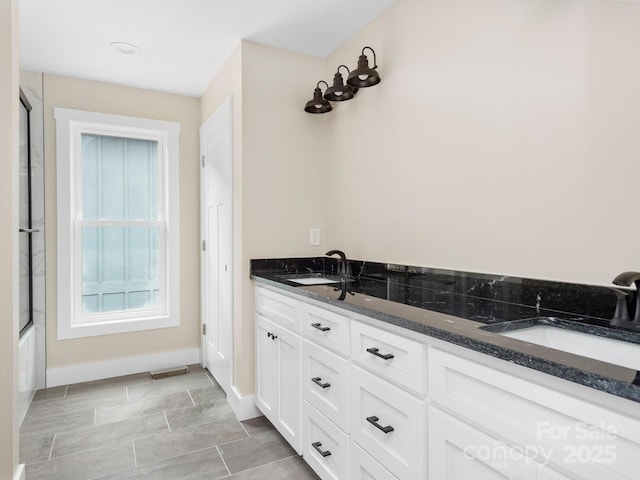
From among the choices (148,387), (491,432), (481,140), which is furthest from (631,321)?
(148,387)

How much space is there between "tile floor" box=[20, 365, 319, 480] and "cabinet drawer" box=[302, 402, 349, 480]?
21 cm

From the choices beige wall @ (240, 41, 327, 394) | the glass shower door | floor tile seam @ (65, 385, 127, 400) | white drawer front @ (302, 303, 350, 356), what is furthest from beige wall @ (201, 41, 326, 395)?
the glass shower door

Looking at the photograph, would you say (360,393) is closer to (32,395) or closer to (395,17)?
(395,17)

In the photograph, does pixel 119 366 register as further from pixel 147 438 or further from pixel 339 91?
pixel 339 91

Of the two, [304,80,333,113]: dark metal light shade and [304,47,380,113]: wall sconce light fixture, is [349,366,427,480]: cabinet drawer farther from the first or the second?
[304,80,333,113]: dark metal light shade

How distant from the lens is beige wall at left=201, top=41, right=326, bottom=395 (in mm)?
2471

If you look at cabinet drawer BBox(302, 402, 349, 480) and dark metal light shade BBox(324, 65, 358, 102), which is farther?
dark metal light shade BBox(324, 65, 358, 102)

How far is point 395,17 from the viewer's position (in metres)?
2.12

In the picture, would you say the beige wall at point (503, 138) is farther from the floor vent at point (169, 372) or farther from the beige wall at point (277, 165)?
the floor vent at point (169, 372)

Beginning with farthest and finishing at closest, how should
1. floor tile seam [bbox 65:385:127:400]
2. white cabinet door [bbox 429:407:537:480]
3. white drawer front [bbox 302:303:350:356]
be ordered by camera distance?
floor tile seam [bbox 65:385:127:400]
white drawer front [bbox 302:303:350:356]
white cabinet door [bbox 429:407:537:480]

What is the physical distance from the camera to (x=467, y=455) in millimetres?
994

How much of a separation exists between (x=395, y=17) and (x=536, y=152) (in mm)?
1188

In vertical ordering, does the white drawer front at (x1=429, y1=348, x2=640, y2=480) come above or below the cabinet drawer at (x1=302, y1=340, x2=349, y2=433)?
above

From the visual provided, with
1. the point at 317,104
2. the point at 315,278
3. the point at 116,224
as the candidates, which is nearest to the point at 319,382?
the point at 315,278
